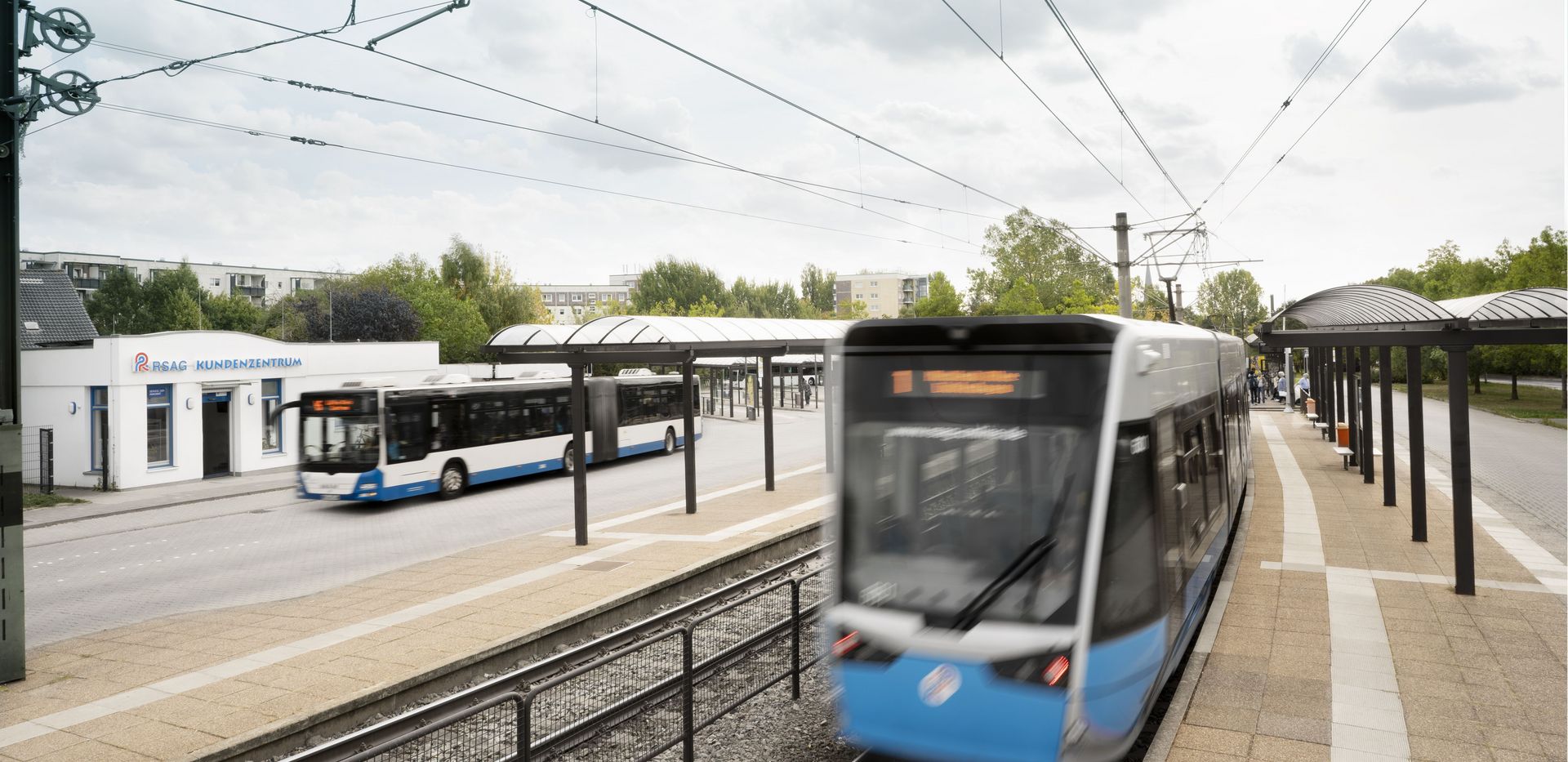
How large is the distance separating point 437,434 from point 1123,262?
16890 millimetres

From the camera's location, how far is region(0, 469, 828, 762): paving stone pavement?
6988mm

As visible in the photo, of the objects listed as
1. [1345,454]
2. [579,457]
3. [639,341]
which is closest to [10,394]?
[579,457]

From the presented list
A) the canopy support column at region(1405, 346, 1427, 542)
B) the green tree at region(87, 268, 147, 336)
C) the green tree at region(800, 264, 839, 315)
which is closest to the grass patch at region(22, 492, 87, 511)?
the canopy support column at region(1405, 346, 1427, 542)

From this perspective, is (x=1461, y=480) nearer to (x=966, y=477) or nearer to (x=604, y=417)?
(x=966, y=477)

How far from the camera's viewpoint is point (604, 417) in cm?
2517

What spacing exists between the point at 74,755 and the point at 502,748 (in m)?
3.51

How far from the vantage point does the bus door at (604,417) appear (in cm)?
2477

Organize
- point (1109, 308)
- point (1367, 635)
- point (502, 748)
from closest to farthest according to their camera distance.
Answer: point (502, 748), point (1367, 635), point (1109, 308)

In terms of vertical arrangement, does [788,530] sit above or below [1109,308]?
below

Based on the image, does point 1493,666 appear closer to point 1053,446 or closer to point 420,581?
point 1053,446

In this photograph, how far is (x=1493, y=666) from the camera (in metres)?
7.43

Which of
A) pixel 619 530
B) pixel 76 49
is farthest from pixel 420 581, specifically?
pixel 76 49

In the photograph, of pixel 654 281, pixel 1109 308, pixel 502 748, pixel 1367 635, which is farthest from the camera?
pixel 654 281

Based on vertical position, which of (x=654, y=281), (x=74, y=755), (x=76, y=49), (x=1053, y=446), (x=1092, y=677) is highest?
(x=654, y=281)
